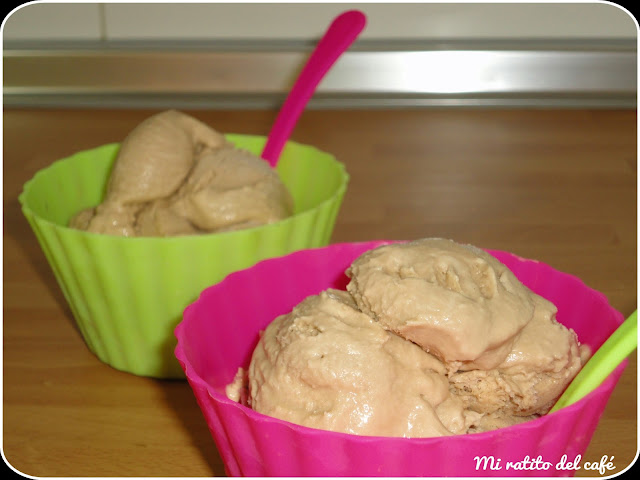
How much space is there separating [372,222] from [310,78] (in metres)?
0.26

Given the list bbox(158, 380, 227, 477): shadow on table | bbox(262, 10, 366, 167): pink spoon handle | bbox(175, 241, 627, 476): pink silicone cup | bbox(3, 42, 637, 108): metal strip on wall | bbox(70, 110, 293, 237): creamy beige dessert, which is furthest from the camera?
bbox(3, 42, 637, 108): metal strip on wall

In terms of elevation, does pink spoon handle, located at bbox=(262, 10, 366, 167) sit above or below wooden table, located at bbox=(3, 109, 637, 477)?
above

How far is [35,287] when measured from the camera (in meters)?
1.02

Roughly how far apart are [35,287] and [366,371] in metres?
0.61

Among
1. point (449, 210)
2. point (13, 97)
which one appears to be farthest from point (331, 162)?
point (13, 97)

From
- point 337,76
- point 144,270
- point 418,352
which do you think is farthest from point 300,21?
point 418,352

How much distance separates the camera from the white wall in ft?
5.42

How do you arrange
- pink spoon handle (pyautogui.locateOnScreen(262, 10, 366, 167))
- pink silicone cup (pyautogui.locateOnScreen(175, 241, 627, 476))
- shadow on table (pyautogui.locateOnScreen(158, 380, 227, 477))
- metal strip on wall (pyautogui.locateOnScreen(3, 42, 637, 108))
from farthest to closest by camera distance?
metal strip on wall (pyautogui.locateOnScreen(3, 42, 637, 108)) < pink spoon handle (pyautogui.locateOnScreen(262, 10, 366, 167)) < shadow on table (pyautogui.locateOnScreen(158, 380, 227, 477)) < pink silicone cup (pyautogui.locateOnScreen(175, 241, 627, 476))

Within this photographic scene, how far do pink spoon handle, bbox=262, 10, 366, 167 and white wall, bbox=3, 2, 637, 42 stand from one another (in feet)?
2.19

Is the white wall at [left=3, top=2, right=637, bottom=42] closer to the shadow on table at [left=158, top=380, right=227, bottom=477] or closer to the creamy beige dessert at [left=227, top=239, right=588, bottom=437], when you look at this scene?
the shadow on table at [left=158, top=380, right=227, bottom=477]

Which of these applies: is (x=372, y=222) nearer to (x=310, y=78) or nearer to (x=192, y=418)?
(x=310, y=78)

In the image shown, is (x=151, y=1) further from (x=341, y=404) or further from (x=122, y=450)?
(x=341, y=404)

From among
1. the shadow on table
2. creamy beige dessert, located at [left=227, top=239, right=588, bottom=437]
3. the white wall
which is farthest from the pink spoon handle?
the white wall

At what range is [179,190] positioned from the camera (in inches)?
34.1
